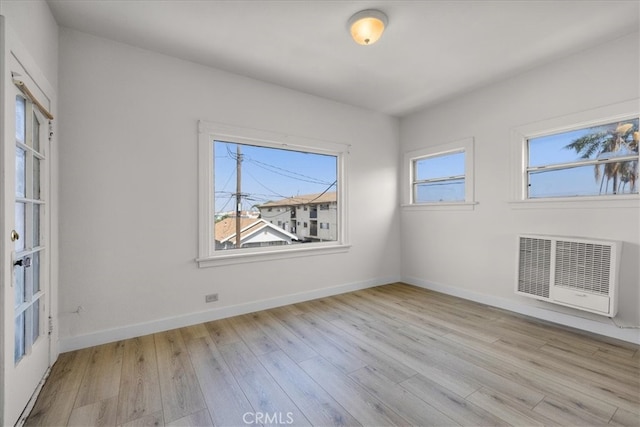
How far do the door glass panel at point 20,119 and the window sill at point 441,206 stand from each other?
4258 mm

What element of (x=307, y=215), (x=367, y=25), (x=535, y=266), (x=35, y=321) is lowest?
(x=35, y=321)

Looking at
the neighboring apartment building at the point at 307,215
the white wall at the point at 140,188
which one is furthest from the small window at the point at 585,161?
the white wall at the point at 140,188

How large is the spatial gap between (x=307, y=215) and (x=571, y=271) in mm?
2935

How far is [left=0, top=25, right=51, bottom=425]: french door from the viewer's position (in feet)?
4.65

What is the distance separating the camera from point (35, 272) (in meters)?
1.88

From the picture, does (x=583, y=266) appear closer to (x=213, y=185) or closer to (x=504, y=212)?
(x=504, y=212)

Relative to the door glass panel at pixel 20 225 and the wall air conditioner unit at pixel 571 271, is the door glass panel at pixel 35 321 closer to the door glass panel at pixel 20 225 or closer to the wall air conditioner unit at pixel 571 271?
the door glass panel at pixel 20 225

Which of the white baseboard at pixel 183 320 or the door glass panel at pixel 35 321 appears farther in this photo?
the white baseboard at pixel 183 320

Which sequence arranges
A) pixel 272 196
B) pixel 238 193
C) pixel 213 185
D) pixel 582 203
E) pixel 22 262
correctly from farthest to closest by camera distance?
pixel 272 196, pixel 238 193, pixel 213 185, pixel 582 203, pixel 22 262

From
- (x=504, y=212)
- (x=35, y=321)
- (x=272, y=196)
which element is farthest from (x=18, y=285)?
(x=504, y=212)

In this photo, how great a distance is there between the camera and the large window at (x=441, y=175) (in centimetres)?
370

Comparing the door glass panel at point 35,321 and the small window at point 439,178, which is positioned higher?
the small window at point 439,178

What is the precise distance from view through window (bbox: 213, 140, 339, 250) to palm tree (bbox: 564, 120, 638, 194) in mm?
2798

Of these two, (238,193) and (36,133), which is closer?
(36,133)
